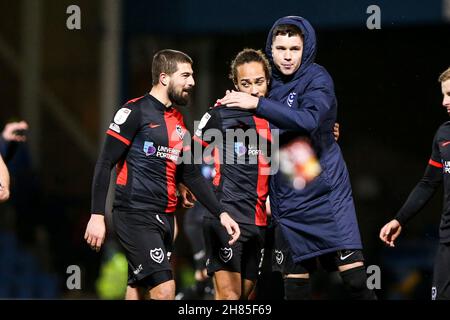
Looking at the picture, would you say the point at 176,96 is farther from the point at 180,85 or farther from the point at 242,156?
the point at 242,156

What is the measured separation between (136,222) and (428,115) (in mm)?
6721

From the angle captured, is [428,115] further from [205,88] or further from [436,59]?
[205,88]

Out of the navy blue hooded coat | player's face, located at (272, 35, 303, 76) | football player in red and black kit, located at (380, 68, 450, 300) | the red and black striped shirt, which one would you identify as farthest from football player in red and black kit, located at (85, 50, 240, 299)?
football player in red and black kit, located at (380, 68, 450, 300)

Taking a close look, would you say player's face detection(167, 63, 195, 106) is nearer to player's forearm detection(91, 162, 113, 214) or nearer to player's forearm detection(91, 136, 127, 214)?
player's forearm detection(91, 136, 127, 214)

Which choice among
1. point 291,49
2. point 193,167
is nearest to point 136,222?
point 193,167

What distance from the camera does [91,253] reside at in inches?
428

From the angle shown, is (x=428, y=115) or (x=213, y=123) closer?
(x=213, y=123)

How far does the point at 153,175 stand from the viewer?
546 centimetres

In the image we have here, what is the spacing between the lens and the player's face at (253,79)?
5500 millimetres

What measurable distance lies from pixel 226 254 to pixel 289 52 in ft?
4.25

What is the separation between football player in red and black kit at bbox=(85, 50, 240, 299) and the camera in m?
5.34

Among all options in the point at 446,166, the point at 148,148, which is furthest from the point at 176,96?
the point at 446,166

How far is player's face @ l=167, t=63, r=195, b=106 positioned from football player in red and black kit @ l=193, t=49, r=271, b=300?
288 millimetres

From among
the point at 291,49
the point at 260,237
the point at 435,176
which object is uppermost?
the point at 291,49
